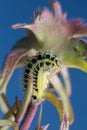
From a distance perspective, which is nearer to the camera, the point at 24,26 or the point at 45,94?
the point at 24,26

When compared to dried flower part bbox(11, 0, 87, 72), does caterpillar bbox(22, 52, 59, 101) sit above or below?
below

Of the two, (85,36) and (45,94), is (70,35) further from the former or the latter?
(45,94)

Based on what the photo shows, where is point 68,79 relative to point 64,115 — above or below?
above

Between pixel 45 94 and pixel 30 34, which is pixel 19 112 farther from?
pixel 30 34

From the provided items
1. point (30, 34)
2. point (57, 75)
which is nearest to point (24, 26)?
point (30, 34)

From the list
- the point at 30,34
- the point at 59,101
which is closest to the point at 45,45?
the point at 30,34

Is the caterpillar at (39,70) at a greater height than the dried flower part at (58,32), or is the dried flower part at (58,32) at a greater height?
the dried flower part at (58,32)
